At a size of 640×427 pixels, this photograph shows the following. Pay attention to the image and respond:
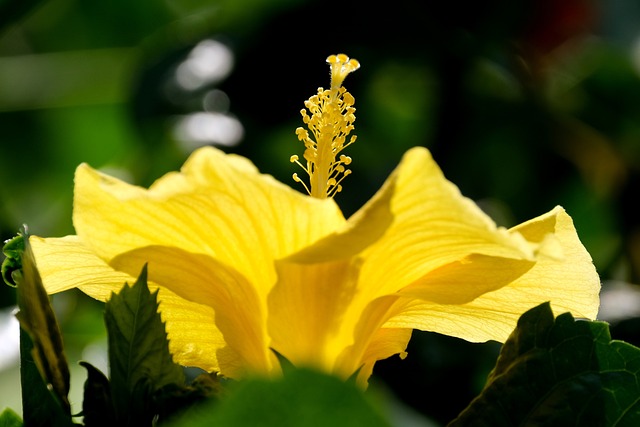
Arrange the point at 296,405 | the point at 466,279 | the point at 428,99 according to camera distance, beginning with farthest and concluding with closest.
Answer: the point at 428,99 < the point at 466,279 < the point at 296,405

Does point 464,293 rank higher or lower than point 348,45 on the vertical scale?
lower

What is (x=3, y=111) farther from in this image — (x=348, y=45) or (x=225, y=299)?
(x=225, y=299)

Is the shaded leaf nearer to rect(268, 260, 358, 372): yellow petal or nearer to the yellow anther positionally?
rect(268, 260, 358, 372): yellow petal

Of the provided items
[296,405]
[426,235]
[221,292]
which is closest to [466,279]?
[426,235]

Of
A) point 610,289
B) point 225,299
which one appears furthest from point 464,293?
point 610,289

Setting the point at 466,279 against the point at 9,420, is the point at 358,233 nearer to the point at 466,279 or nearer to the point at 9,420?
the point at 466,279

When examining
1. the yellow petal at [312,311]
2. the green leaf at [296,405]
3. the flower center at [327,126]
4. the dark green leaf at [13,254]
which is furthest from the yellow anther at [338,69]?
the green leaf at [296,405]
